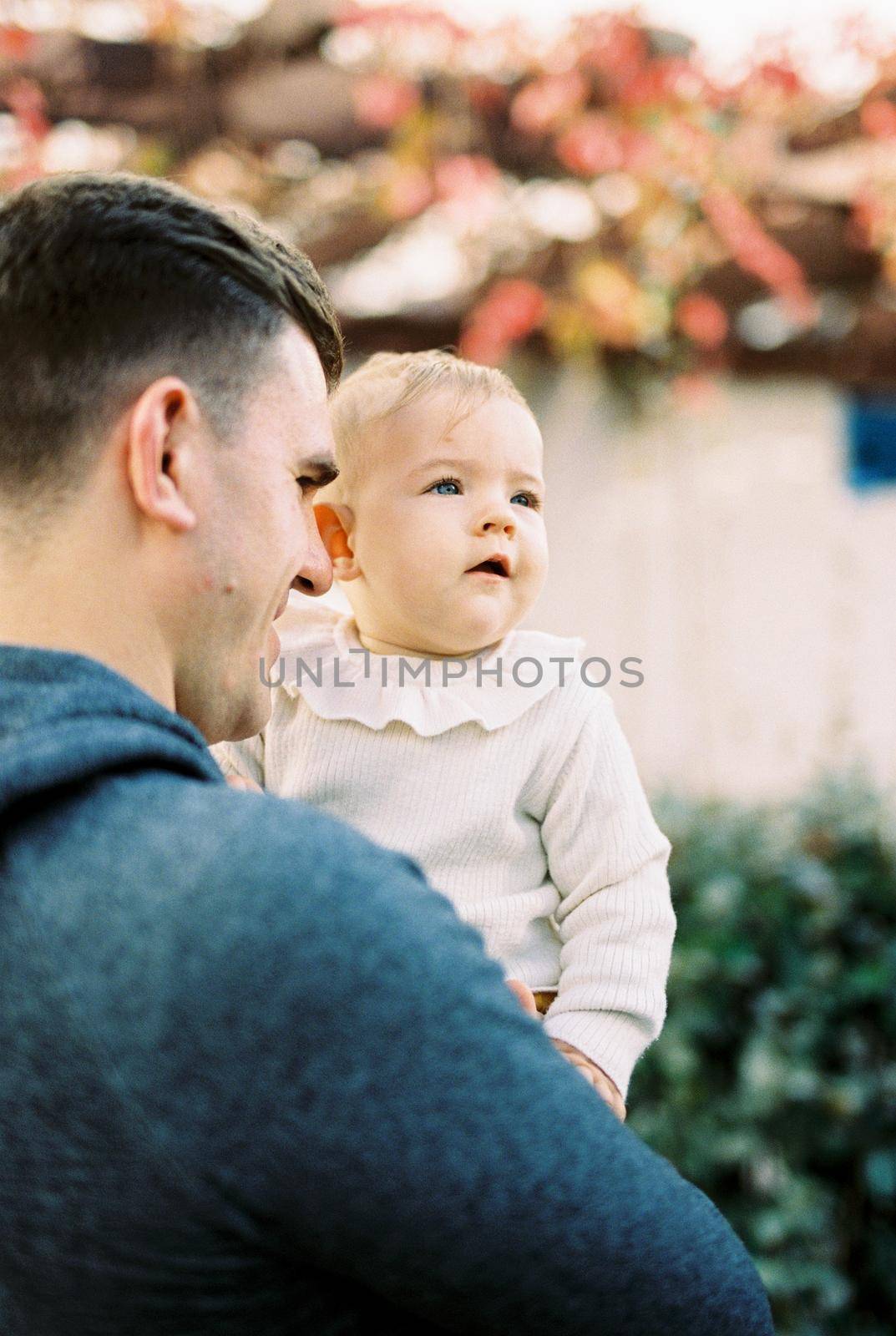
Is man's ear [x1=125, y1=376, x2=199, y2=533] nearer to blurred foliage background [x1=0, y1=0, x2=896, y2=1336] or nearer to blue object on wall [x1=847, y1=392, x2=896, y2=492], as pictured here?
blurred foliage background [x1=0, y1=0, x2=896, y2=1336]

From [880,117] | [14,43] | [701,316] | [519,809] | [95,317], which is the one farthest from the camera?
[701,316]

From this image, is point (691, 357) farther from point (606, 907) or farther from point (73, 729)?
point (73, 729)

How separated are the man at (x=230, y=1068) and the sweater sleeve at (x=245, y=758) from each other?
1.76 feet

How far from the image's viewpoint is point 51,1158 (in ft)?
3.16

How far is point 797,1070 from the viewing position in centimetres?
321

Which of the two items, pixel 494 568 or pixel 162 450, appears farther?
pixel 494 568

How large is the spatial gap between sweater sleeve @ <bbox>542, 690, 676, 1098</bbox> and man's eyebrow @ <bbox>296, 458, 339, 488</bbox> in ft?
1.55

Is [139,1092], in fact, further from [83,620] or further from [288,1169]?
[83,620]

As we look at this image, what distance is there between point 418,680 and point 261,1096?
32.6 inches

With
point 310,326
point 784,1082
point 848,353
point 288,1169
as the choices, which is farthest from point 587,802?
point 848,353

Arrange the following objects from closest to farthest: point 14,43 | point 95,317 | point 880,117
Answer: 1. point 95,317
2. point 14,43
3. point 880,117

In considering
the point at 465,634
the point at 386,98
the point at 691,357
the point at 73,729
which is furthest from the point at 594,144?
the point at 73,729

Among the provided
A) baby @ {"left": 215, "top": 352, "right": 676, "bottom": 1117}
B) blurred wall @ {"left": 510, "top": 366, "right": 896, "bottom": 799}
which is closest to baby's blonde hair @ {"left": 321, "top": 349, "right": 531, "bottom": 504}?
baby @ {"left": 215, "top": 352, "right": 676, "bottom": 1117}

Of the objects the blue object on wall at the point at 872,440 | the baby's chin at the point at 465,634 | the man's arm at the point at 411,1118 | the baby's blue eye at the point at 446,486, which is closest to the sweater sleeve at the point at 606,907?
the baby's chin at the point at 465,634
